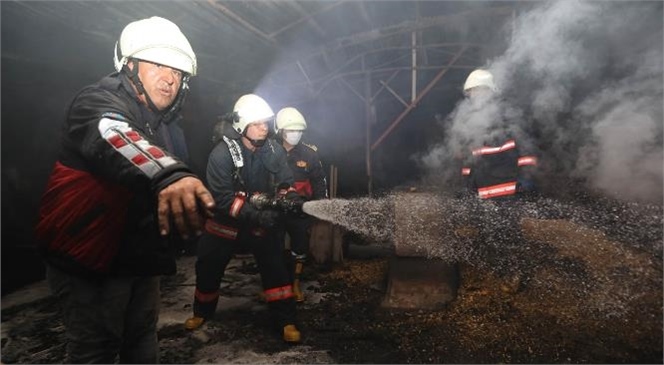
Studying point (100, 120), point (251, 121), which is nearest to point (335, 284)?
point (251, 121)

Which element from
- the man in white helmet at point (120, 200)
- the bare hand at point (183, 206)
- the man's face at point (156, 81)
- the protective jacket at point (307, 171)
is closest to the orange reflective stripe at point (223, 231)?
the man in white helmet at point (120, 200)

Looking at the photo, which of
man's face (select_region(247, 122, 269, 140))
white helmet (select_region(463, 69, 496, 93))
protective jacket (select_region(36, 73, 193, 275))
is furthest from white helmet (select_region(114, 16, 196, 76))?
white helmet (select_region(463, 69, 496, 93))

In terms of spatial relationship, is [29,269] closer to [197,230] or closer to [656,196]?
[197,230]

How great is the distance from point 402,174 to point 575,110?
254 inches

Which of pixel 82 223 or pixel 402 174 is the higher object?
pixel 402 174

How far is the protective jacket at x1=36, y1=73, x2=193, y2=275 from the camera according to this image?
1.43m

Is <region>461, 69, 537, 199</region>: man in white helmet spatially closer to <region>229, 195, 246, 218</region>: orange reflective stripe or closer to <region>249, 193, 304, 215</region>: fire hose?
<region>249, 193, 304, 215</region>: fire hose

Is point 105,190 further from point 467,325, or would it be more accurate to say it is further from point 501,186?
point 501,186

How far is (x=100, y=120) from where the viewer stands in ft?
5.04

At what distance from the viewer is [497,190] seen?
14.4ft

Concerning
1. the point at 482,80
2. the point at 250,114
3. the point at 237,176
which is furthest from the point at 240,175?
the point at 482,80

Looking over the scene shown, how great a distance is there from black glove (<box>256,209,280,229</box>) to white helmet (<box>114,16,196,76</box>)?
1.64 metres

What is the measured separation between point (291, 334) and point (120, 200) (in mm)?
2420

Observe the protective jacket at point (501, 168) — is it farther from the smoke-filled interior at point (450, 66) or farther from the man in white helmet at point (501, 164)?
the smoke-filled interior at point (450, 66)
